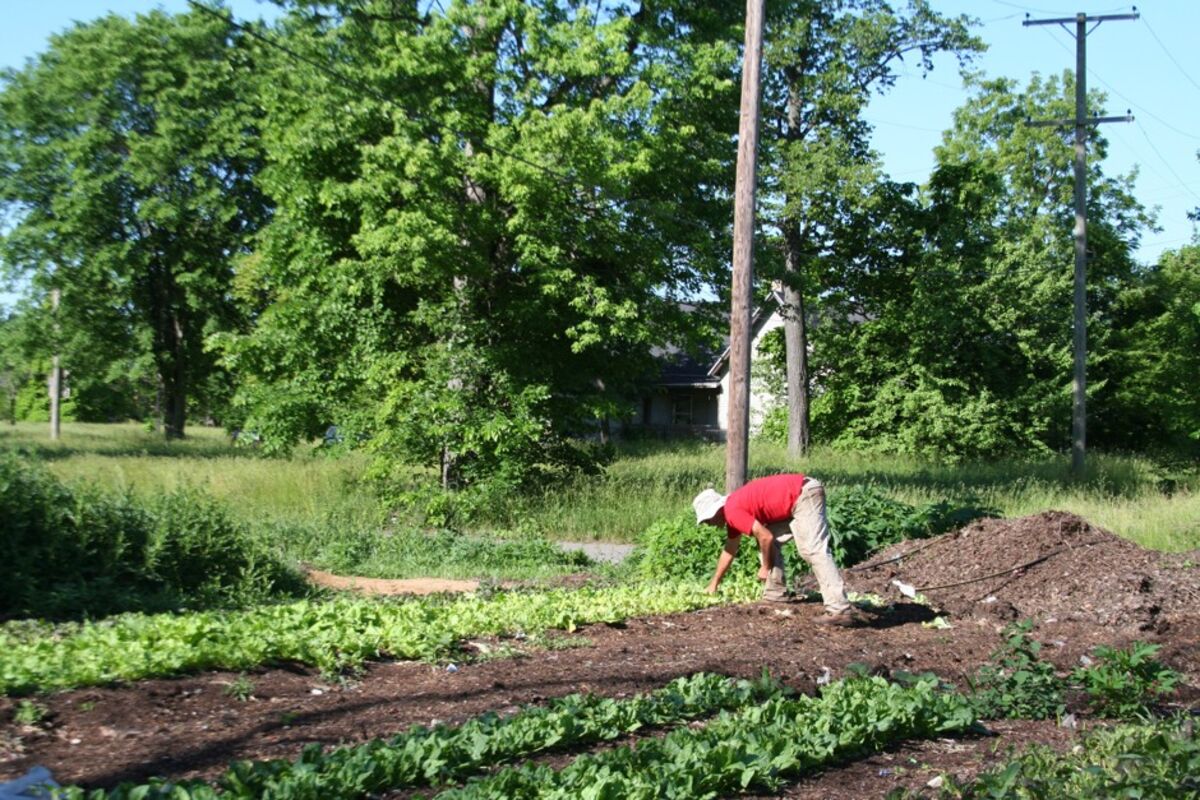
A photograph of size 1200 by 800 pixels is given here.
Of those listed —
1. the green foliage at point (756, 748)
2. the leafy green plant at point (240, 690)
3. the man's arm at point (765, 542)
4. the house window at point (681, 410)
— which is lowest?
the green foliage at point (756, 748)

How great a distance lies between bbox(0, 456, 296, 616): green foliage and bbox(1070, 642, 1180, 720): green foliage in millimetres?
6921

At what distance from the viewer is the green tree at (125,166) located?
3528cm

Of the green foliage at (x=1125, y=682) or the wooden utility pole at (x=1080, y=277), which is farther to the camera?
the wooden utility pole at (x=1080, y=277)

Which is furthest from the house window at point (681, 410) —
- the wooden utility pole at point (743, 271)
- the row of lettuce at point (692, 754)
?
the row of lettuce at point (692, 754)

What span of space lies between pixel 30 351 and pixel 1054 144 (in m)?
40.0

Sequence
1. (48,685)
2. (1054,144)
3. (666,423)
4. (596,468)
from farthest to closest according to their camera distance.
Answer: (666,423) < (1054,144) < (596,468) < (48,685)

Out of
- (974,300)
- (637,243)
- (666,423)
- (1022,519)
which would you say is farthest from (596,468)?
(666,423)

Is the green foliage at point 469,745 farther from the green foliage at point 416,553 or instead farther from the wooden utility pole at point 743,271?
the wooden utility pole at point 743,271

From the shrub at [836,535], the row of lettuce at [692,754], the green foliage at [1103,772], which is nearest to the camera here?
the row of lettuce at [692,754]

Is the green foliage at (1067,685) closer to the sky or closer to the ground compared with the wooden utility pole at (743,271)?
closer to the ground

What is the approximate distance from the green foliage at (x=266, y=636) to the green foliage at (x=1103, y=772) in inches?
140

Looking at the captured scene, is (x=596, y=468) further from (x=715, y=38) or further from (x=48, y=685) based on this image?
(x=48, y=685)

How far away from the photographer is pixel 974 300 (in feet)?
123

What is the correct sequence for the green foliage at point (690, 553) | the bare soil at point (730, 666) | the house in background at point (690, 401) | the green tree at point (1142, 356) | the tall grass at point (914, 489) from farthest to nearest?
the house in background at point (690, 401), the green tree at point (1142, 356), the tall grass at point (914, 489), the green foliage at point (690, 553), the bare soil at point (730, 666)
